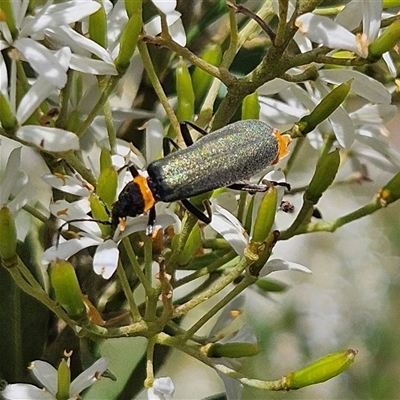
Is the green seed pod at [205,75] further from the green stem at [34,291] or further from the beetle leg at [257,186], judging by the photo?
the green stem at [34,291]

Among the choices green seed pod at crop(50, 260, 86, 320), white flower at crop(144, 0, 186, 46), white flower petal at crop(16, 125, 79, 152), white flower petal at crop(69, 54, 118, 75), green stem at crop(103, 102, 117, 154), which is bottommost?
green seed pod at crop(50, 260, 86, 320)

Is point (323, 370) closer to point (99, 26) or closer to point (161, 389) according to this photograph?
point (161, 389)

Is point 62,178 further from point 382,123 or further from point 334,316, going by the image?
point 334,316

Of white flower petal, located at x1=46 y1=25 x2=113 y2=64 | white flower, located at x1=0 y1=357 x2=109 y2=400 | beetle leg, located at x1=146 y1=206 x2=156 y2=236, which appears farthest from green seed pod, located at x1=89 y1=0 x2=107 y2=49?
white flower, located at x1=0 y1=357 x2=109 y2=400

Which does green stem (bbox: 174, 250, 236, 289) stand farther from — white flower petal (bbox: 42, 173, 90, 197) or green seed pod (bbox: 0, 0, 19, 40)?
green seed pod (bbox: 0, 0, 19, 40)

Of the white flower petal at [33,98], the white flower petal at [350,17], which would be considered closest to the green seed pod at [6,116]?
the white flower petal at [33,98]

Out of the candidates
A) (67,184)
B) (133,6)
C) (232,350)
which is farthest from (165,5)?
(232,350)
